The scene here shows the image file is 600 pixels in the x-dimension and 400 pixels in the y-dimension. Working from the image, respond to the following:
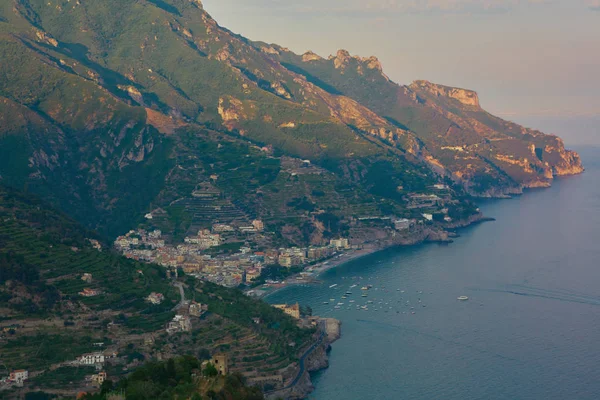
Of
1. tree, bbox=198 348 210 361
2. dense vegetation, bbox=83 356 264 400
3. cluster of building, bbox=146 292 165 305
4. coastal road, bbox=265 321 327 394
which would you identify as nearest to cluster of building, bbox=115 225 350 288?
coastal road, bbox=265 321 327 394

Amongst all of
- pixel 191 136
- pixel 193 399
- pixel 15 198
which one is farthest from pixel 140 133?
pixel 193 399

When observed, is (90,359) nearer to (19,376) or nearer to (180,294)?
(19,376)

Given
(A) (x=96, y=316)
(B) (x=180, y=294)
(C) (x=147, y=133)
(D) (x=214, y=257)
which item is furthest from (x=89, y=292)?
(C) (x=147, y=133)

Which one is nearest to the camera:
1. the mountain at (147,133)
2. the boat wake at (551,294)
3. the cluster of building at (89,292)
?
the cluster of building at (89,292)

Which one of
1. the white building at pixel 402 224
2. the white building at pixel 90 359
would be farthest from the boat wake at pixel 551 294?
the white building at pixel 90 359

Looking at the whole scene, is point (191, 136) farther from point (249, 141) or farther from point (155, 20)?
point (155, 20)

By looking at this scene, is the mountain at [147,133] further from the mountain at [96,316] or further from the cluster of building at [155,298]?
the cluster of building at [155,298]

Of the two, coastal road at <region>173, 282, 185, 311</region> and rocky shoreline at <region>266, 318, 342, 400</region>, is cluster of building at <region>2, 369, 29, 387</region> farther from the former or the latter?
coastal road at <region>173, 282, 185, 311</region>
